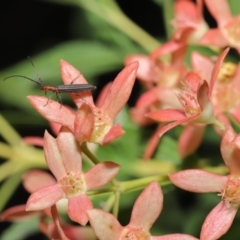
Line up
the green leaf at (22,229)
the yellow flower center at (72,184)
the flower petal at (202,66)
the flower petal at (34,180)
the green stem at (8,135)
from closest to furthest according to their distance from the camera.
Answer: the yellow flower center at (72,184) → the flower petal at (202,66) → the flower petal at (34,180) → the green stem at (8,135) → the green leaf at (22,229)

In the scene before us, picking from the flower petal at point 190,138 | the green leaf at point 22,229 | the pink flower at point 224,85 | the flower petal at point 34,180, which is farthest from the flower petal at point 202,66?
the green leaf at point 22,229

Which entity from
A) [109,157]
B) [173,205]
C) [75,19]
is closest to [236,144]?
[109,157]

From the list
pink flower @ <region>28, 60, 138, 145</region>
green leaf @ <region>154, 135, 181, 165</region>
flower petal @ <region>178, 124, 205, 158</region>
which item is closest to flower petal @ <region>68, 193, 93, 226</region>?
pink flower @ <region>28, 60, 138, 145</region>

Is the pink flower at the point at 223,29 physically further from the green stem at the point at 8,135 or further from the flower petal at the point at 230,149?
the green stem at the point at 8,135

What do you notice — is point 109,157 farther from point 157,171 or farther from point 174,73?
point 174,73

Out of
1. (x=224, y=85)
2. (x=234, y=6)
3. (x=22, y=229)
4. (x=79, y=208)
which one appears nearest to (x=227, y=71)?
(x=224, y=85)

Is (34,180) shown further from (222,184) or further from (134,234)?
(222,184)
